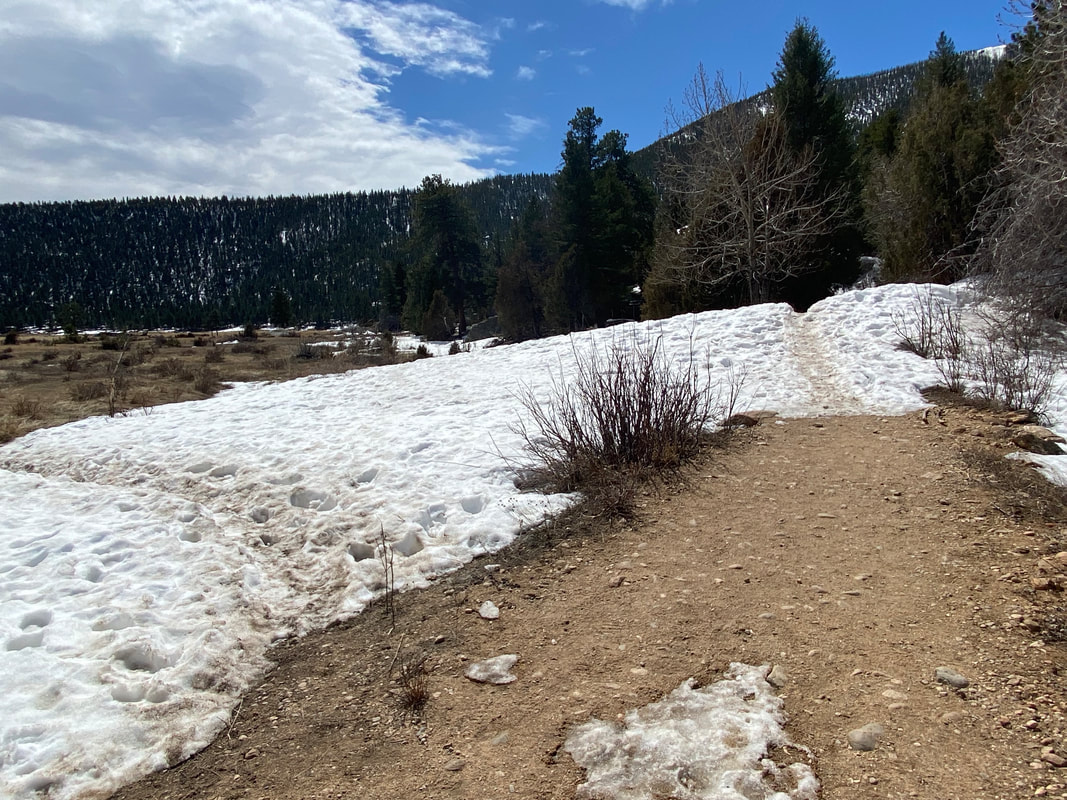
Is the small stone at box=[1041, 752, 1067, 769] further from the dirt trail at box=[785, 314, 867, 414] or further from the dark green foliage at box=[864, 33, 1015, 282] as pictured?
the dark green foliage at box=[864, 33, 1015, 282]

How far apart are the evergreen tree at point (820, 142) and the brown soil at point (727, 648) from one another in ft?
41.5

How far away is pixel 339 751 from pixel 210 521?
3.40 metres

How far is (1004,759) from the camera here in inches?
85.8

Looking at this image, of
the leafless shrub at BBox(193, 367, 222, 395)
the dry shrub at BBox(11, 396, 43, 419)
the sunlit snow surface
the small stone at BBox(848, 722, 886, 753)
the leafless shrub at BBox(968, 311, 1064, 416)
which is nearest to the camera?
the small stone at BBox(848, 722, 886, 753)

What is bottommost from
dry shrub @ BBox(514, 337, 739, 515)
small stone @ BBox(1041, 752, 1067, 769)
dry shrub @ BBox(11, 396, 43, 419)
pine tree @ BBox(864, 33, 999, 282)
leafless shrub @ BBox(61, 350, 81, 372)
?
small stone @ BBox(1041, 752, 1067, 769)

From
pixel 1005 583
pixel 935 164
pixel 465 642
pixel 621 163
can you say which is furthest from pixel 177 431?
pixel 621 163

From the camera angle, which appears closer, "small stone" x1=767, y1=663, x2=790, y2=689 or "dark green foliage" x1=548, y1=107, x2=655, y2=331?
"small stone" x1=767, y1=663, x2=790, y2=689

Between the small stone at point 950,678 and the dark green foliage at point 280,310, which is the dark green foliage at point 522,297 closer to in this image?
the small stone at point 950,678

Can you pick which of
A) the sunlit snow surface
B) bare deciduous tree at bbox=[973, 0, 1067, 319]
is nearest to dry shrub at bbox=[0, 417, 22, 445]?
the sunlit snow surface

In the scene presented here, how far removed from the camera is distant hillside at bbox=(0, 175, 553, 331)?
4604 inches

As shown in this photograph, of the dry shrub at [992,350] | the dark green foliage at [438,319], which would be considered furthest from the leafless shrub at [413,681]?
the dark green foliage at [438,319]

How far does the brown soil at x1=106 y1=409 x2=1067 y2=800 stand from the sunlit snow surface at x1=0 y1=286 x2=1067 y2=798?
334 mm

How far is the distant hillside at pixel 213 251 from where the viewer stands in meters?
117

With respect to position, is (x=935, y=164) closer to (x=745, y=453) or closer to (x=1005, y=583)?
(x=745, y=453)
